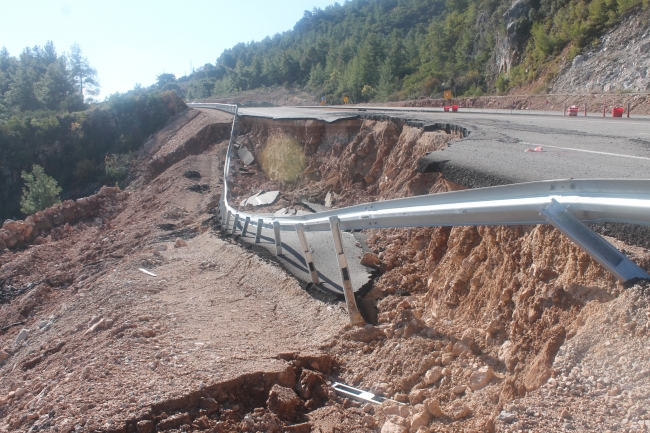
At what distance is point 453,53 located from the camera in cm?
6166

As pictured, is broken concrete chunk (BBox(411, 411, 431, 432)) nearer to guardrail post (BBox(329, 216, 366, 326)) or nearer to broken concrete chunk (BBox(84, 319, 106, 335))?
guardrail post (BBox(329, 216, 366, 326))

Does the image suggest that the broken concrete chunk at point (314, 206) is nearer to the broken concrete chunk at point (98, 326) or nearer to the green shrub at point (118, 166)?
the broken concrete chunk at point (98, 326)

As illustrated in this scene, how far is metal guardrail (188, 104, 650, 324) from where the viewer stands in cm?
316

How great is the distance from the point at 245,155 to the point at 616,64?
61.6ft

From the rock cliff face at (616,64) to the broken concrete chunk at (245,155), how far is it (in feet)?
55.6

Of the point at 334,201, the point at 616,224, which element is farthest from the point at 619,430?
the point at 334,201

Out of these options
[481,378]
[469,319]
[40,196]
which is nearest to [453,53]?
[40,196]

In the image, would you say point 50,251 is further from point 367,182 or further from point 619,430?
point 619,430

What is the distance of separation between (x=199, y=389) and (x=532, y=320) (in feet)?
9.13

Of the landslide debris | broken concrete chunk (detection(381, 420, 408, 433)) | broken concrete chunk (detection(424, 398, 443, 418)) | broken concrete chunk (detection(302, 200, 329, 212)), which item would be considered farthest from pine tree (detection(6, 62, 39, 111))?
broken concrete chunk (detection(424, 398, 443, 418))

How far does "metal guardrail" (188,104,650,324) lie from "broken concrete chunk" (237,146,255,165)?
59.8 ft

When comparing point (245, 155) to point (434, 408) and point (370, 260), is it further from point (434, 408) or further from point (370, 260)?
point (434, 408)

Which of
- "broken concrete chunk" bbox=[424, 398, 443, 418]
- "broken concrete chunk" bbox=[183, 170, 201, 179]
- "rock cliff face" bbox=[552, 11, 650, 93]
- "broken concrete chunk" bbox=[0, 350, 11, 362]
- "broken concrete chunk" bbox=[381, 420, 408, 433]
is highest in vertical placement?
"rock cliff face" bbox=[552, 11, 650, 93]

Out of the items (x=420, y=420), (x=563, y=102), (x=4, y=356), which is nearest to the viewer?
(x=420, y=420)
